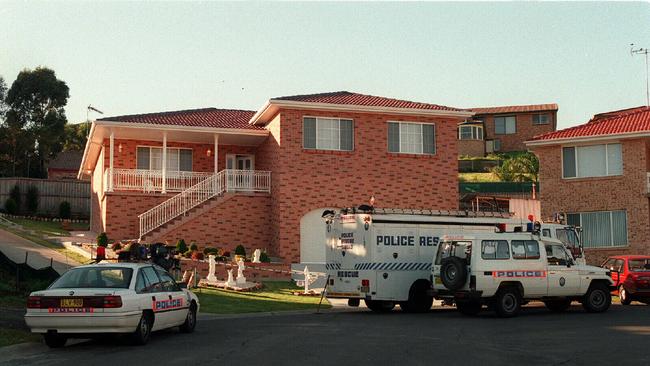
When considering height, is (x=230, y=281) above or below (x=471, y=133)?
below

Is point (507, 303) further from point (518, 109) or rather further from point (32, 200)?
point (518, 109)

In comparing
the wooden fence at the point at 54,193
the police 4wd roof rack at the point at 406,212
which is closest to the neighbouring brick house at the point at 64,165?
the wooden fence at the point at 54,193

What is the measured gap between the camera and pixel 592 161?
115ft

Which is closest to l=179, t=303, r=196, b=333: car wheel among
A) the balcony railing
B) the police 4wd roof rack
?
the police 4wd roof rack

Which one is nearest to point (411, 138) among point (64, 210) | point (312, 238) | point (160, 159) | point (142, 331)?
point (312, 238)

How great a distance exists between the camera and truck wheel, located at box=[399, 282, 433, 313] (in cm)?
2142

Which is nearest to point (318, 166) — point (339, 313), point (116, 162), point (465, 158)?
point (116, 162)

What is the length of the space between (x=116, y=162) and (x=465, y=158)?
35.2m

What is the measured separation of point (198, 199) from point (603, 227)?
16.4 m

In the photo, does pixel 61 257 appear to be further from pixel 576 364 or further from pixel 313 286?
pixel 576 364

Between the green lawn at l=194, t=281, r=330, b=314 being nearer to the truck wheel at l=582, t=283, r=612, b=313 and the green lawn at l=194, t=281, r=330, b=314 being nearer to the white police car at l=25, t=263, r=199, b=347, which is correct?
the white police car at l=25, t=263, r=199, b=347

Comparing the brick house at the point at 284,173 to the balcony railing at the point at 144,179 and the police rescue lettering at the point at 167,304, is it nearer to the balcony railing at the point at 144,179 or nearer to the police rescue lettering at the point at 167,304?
the balcony railing at the point at 144,179

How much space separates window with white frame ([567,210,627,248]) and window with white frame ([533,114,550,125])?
1279 inches

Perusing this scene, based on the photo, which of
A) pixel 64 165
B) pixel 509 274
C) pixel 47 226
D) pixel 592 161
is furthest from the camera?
pixel 64 165
